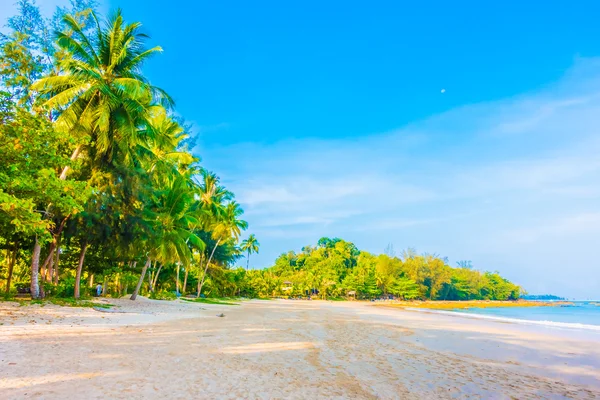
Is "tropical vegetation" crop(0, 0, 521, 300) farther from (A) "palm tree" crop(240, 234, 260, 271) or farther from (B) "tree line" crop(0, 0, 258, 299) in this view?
(A) "palm tree" crop(240, 234, 260, 271)

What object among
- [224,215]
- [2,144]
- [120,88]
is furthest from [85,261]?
[224,215]

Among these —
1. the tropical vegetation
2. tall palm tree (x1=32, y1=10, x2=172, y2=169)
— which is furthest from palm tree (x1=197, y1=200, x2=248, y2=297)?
tall palm tree (x1=32, y1=10, x2=172, y2=169)

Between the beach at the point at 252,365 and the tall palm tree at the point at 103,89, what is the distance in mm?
7686

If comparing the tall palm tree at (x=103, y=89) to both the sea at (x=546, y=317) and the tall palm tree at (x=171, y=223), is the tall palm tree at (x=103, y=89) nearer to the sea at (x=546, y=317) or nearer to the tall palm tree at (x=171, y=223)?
the tall palm tree at (x=171, y=223)

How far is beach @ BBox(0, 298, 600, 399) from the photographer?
4.60m

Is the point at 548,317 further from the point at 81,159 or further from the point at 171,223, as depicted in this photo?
the point at 81,159

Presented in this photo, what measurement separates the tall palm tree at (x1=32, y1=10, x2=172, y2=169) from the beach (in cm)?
769

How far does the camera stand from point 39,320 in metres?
9.29

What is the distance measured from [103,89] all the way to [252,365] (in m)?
13.0

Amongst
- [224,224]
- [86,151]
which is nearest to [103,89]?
[86,151]

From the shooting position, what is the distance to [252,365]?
616cm

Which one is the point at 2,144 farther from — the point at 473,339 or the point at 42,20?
the point at 473,339

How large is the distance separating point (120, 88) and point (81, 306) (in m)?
8.93

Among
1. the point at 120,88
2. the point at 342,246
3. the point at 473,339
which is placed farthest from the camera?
the point at 342,246
